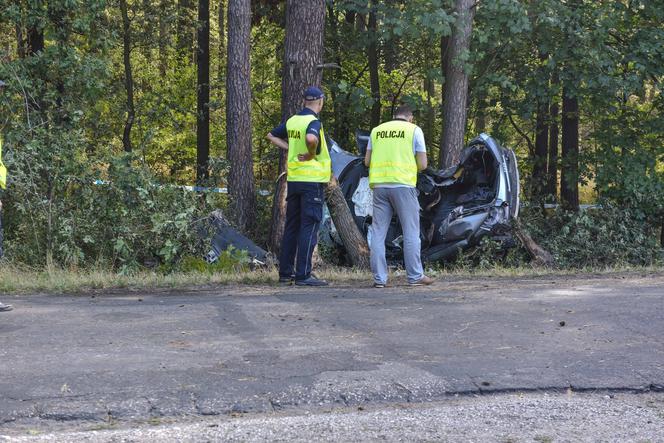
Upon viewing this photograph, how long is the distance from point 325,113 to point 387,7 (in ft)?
18.0

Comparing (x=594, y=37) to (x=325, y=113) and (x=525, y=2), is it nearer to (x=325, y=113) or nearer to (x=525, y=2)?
(x=525, y=2)

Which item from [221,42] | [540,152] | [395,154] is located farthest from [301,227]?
[221,42]

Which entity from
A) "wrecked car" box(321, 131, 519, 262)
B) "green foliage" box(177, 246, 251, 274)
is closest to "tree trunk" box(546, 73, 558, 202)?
"wrecked car" box(321, 131, 519, 262)

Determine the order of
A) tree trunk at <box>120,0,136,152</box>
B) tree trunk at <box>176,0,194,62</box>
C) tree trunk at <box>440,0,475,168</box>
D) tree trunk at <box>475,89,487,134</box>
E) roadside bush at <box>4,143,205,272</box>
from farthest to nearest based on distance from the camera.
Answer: tree trunk at <box>176,0,194,62</box> < tree trunk at <box>120,0,136,152</box> < tree trunk at <box>475,89,487,134</box> < tree trunk at <box>440,0,475,168</box> < roadside bush at <box>4,143,205,272</box>

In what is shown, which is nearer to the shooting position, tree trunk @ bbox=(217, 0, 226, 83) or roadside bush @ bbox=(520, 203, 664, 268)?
roadside bush @ bbox=(520, 203, 664, 268)

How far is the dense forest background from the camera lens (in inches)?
477

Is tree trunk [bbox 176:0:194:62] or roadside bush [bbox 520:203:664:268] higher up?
tree trunk [bbox 176:0:194:62]

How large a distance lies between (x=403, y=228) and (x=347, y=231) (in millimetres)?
2871

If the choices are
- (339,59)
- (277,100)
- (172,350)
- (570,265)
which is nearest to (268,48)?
(277,100)

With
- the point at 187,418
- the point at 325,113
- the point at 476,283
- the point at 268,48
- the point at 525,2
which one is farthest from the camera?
the point at 268,48

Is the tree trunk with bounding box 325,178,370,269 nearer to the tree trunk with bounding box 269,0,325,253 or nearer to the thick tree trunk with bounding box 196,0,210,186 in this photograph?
the tree trunk with bounding box 269,0,325,253

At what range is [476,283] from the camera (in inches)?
385

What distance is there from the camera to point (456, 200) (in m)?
12.8

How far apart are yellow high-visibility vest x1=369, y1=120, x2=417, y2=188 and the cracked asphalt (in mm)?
1347
